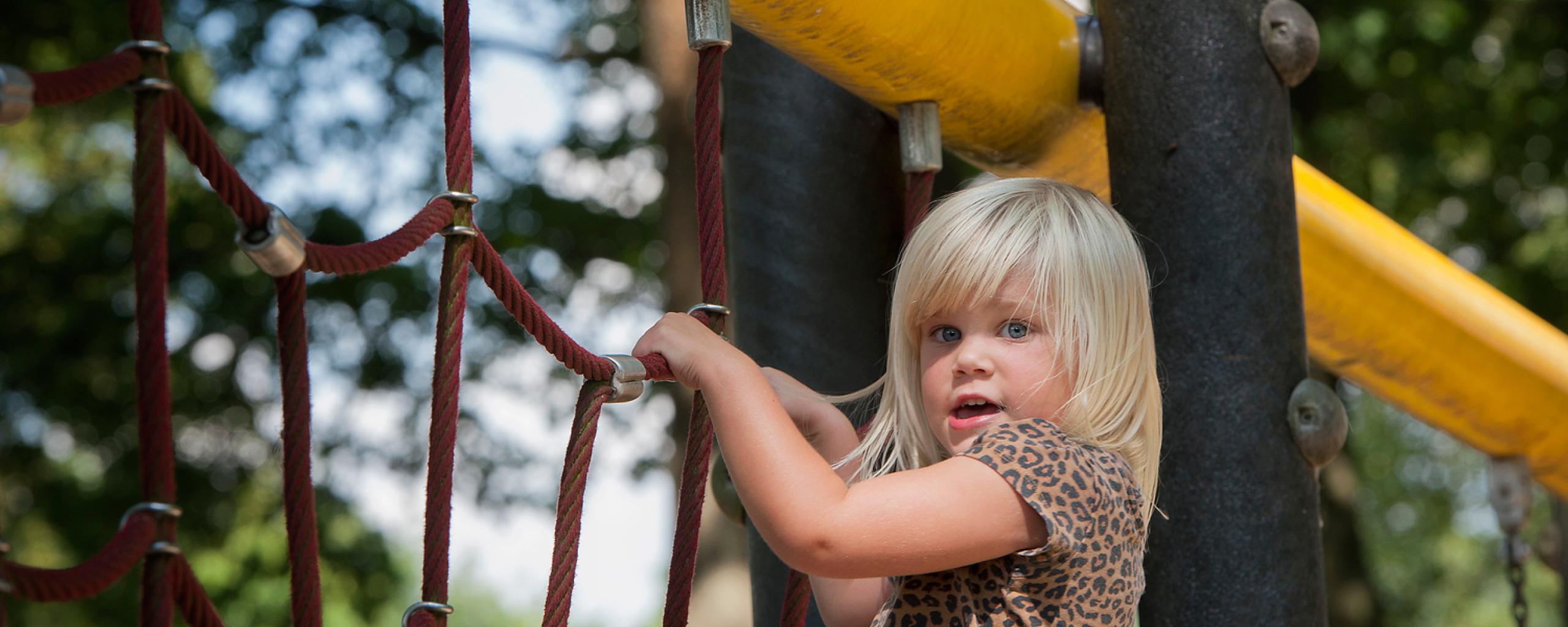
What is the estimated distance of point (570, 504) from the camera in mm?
1305

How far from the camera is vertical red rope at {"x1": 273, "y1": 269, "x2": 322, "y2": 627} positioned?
1093 mm

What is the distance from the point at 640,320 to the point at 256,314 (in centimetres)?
193

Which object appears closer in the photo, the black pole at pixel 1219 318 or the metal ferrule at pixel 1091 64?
the black pole at pixel 1219 318

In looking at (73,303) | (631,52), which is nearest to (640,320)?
(631,52)

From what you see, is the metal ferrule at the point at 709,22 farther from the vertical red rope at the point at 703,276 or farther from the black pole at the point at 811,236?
the black pole at the point at 811,236

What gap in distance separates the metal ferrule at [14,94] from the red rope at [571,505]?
542 mm

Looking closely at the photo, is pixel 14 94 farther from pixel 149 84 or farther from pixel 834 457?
pixel 834 457

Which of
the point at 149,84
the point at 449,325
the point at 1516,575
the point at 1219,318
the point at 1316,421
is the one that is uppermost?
the point at 149,84

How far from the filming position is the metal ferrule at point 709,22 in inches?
54.6

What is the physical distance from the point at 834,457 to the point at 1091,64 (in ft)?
2.29

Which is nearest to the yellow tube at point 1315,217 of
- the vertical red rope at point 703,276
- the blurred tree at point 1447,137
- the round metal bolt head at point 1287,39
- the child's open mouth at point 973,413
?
the vertical red rope at point 703,276

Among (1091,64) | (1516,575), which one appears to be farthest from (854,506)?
(1516,575)

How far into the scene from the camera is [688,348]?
132cm

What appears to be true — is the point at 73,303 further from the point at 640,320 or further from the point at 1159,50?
the point at 1159,50
